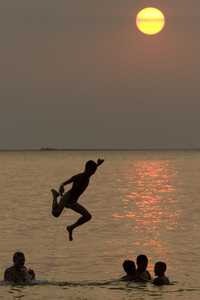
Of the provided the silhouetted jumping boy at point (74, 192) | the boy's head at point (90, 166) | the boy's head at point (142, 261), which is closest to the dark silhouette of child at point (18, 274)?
the boy's head at point (142, 261)

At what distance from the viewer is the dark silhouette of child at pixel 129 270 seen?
107 ft

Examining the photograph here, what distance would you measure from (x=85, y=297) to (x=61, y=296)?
80 cm

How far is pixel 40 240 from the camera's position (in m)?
50.8

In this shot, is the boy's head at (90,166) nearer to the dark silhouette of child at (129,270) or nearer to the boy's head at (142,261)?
the boy's head at (142,261)

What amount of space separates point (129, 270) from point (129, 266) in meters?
0.45

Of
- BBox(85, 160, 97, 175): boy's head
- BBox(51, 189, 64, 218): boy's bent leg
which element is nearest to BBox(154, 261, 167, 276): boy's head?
BBox(51, 189, 64, 218): boy's bent leg

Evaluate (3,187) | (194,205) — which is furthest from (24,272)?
(3,187)

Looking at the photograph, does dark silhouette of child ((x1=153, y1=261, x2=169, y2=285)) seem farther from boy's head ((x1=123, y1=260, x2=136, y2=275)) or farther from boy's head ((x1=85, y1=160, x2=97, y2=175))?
boy's head ((x1=85, y1=160, x2=97, y2=175))

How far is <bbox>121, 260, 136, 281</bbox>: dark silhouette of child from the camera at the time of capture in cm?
3275

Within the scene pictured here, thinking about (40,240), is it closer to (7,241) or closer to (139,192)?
(7,241)

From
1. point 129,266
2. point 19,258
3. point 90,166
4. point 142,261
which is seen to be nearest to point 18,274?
point 19,258

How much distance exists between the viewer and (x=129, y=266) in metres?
33.1

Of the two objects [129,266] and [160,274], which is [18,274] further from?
[160,274]

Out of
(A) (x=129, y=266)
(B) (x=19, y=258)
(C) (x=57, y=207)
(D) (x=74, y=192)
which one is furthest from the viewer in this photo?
(A) (x=129, y=266)
